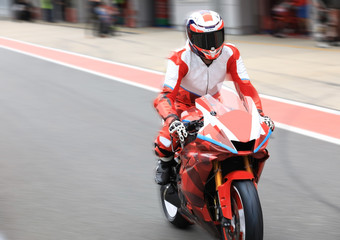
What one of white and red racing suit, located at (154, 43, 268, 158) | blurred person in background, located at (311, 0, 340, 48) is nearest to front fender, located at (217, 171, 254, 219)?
white and red racing suit, located at (154, 43, 268, 158)

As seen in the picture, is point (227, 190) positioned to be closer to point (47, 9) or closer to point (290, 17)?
point (290, 17)

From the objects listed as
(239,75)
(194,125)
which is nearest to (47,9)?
(239,75)

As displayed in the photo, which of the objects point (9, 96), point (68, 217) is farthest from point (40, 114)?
point (68, 217)

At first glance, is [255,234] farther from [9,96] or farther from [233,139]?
[9,96]

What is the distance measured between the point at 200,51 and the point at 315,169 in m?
2.90

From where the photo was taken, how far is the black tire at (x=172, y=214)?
4903mm

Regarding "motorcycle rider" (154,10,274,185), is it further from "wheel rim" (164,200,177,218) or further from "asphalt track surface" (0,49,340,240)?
"asphalt track surface" (0,49,340,240)

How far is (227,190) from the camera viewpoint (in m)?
3.79

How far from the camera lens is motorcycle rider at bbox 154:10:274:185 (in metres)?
4.27

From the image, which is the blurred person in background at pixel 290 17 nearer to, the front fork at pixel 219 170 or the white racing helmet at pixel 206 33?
the white racing helmet at pixel 206 33

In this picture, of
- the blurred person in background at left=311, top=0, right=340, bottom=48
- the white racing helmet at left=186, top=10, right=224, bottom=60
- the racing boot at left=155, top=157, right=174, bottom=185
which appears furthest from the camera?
the blurred person in background at left=311, top=0, right=340, bottom=48

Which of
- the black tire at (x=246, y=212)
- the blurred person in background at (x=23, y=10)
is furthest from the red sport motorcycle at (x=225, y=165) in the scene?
the blurred person in background at (x=23, y=10)

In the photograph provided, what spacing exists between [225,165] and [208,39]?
968 mm

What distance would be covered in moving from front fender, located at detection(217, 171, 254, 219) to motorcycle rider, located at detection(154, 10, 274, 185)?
551 millimetres
